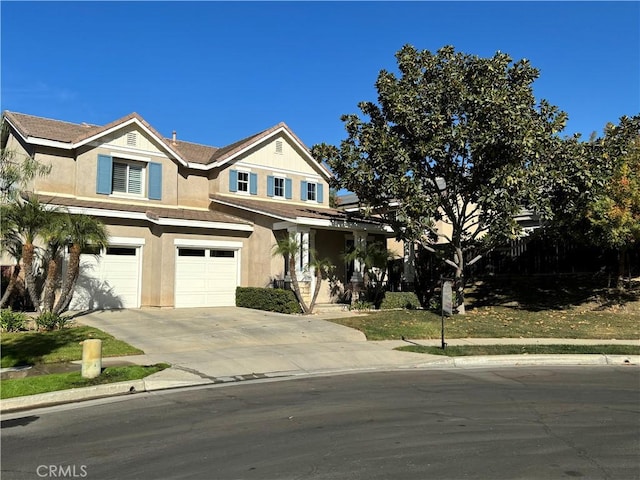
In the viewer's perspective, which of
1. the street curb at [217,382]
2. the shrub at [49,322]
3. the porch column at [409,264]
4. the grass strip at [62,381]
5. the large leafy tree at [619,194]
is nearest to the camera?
the street curb at [217,382]

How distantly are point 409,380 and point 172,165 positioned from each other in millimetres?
16102

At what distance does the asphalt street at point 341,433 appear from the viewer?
206 inches

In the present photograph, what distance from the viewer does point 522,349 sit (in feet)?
44.2

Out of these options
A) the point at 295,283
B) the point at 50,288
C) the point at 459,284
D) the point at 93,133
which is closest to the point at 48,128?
the point at 93,133

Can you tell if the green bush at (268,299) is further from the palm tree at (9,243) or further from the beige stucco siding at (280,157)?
the palm tree at (9,243)

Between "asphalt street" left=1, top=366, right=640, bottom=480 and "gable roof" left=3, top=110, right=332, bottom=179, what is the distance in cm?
1413

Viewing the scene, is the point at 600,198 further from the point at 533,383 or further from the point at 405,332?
the point at 533,383

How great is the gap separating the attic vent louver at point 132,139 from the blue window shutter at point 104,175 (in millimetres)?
1175

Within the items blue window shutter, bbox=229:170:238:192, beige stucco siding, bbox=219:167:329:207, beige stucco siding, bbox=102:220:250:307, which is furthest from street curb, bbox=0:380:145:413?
blue window shutter, bbox=229:170:238:192

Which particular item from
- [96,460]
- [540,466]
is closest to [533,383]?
[540,466]

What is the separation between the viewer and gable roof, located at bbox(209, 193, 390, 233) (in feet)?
66.4

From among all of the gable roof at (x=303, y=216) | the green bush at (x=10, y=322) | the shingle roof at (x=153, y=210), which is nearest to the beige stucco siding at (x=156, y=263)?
the shingle roof at (x=153, y=210)

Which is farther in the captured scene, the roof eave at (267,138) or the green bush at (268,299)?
the roof eave at (267,138)

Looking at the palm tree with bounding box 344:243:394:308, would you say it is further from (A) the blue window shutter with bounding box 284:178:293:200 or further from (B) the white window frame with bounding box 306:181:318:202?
(B) the white window frame with bounding box 306:181:318:202
